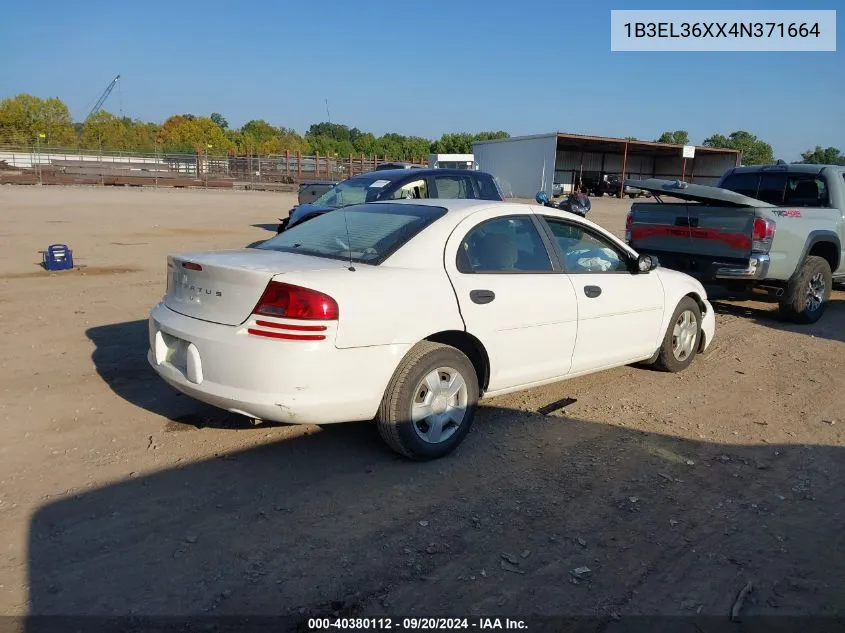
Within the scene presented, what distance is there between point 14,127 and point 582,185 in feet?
181

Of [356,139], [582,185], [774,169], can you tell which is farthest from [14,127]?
[774,169]

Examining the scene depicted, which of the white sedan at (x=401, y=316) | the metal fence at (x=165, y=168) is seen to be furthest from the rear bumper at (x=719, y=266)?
the metal fence at (x=165, y=168)

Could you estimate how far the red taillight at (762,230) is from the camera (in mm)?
7344

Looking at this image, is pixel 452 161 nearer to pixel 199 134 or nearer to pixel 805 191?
pixel 805 191

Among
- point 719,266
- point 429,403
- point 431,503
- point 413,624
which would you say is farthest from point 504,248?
point 719,266

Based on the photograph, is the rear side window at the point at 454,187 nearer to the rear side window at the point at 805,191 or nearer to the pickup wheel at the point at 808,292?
the rear side window at the point at 805,191

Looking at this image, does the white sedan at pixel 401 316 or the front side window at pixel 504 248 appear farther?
the front side window at pixel 504 248

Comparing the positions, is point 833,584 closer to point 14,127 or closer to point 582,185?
point 582,185

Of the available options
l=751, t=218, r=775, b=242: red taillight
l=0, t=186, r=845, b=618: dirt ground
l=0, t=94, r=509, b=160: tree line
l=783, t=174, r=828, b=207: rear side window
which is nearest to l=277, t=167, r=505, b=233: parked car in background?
l=783, t=174, r=828, b=207: rear side window

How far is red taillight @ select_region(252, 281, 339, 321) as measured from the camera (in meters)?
3.53

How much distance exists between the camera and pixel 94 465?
386cm

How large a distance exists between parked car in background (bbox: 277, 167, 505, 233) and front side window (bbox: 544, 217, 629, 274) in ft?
17.8

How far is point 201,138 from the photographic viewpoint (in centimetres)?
8006

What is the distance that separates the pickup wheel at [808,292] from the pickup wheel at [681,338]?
2.56 metres
